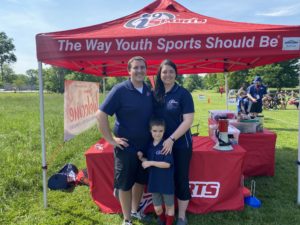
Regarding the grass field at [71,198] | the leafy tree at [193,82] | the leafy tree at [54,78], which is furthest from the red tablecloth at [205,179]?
the leafy tree at [193,82]

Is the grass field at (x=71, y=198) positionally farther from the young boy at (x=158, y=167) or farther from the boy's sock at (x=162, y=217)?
the young boy at (x=158, y=167)

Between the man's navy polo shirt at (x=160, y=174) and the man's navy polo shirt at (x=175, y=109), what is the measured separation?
0.18 meters

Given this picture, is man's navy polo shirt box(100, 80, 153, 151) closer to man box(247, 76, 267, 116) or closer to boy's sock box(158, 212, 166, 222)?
boy's sock box(158, 212, 166, 222)

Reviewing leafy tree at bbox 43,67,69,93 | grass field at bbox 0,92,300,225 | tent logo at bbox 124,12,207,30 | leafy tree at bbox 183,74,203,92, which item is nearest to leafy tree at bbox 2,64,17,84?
leafy tree at bbox 43,67,69,93

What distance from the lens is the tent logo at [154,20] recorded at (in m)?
3.69

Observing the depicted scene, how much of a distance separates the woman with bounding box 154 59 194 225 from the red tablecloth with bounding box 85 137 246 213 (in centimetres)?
62

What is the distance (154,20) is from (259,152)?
279cm

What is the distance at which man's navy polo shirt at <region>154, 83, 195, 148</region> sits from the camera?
287cm

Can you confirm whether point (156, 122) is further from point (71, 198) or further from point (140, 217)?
point (71, 198)

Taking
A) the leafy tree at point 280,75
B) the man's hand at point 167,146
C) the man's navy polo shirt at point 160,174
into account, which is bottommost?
the man's navy polo shirt at point 160,174

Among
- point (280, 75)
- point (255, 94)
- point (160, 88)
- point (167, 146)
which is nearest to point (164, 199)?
point (167, 146)

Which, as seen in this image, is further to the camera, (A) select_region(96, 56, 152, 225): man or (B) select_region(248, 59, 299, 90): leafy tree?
(B) select_region(248, 59, 299, 90): leafy tree

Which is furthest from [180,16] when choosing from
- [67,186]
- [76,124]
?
[67,186]

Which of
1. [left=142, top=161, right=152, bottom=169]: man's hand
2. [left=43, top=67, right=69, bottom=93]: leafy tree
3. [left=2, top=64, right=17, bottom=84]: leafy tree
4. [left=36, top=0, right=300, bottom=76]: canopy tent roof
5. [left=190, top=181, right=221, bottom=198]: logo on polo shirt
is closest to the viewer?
[left=142, top=161, right=152, bottom=169]: man's hand
